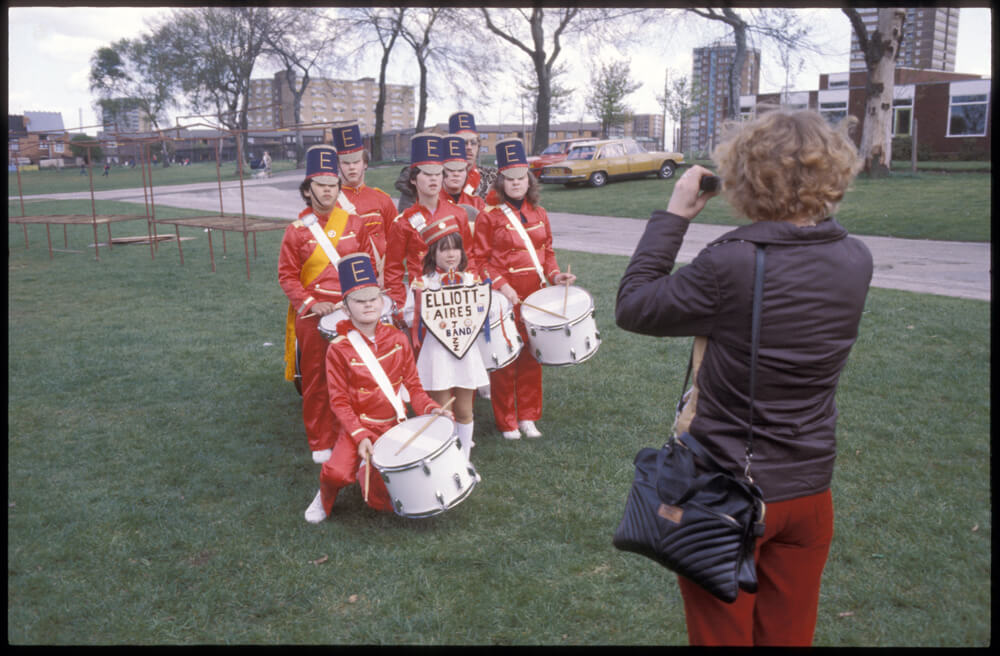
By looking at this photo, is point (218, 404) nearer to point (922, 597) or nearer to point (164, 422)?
point (164, 422)

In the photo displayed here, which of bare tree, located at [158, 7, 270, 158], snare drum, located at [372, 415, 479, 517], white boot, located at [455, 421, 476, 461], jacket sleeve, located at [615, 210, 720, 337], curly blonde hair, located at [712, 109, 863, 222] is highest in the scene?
bare tree, located at [158, 7, 270, 158]

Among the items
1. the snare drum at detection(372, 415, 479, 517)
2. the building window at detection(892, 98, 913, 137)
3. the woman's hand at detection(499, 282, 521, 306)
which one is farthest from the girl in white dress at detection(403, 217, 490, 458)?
the building window at detection(892, 98, 913, 137)

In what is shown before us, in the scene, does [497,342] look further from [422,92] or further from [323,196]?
[422,92]

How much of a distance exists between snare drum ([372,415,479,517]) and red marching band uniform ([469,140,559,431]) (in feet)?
5.30

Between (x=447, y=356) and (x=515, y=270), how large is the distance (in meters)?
1.00

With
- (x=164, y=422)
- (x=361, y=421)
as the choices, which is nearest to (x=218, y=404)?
(x=164, y=422)

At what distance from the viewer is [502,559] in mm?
4152

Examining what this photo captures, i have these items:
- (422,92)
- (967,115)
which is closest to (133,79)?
(422,92)

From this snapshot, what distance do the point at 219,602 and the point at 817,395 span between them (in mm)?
2946

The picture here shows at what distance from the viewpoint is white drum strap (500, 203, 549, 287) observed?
18.8ft

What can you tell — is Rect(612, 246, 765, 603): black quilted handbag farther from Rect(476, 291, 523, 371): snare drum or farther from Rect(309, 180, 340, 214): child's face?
Rect(309, 180, 340, 214): child's face

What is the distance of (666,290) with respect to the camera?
2055 mm

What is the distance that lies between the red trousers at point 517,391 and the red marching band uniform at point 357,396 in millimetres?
1313
